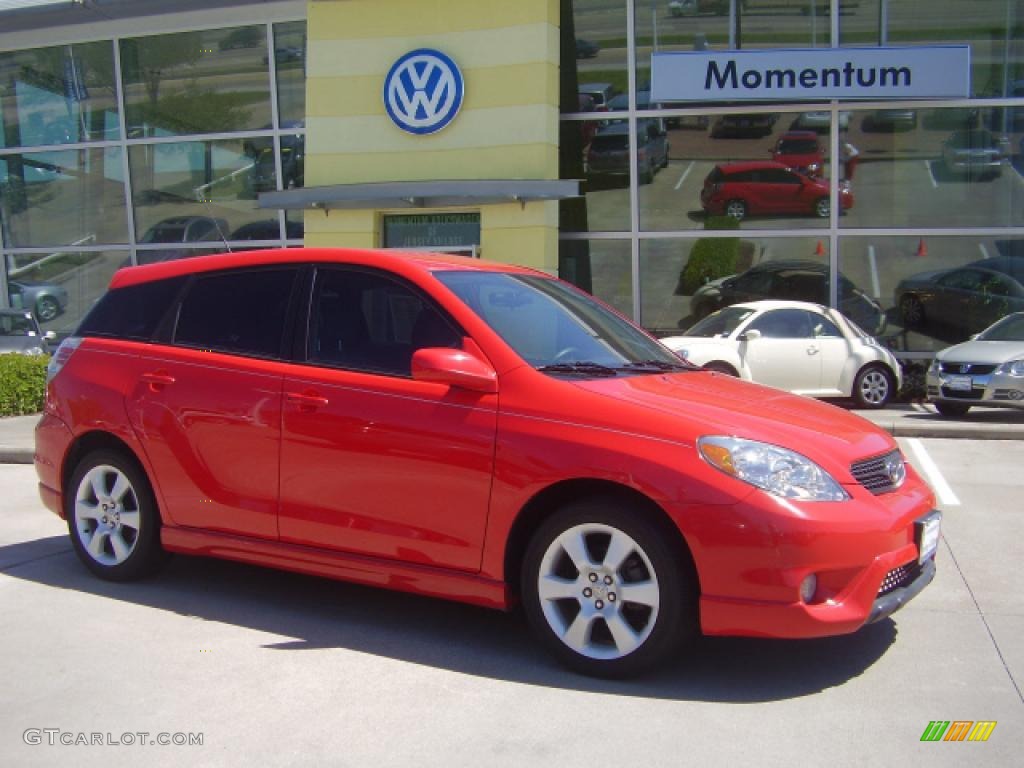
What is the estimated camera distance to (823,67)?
54.0 feet

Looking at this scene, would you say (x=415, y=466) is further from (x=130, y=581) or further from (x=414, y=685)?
(x=130, y=581)

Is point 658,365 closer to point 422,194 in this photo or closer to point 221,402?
point 221,402

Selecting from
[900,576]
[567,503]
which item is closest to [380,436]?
[567,503]

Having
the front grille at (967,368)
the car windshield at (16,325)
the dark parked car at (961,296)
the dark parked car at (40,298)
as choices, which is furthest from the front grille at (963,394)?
the dark parked car at (40,298)

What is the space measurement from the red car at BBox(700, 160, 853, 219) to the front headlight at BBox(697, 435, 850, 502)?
13401 mm

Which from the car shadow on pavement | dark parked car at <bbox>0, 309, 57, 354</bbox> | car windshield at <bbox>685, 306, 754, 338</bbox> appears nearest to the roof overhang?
car windshield at <bbox>685, 306, 754, 338</bbox>

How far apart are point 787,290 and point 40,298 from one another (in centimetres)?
1384

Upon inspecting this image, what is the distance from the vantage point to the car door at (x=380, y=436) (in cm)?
482

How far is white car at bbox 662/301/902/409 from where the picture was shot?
14430mm

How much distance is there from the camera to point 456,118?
1689 cm

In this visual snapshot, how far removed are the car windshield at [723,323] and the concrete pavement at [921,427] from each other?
77.2 inches

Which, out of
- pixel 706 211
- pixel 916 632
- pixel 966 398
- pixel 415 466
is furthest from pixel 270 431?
pixel 706 211

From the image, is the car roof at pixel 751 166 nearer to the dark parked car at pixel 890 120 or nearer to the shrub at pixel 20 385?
the dark parked car at pixel 890 120

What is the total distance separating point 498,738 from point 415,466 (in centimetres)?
130
